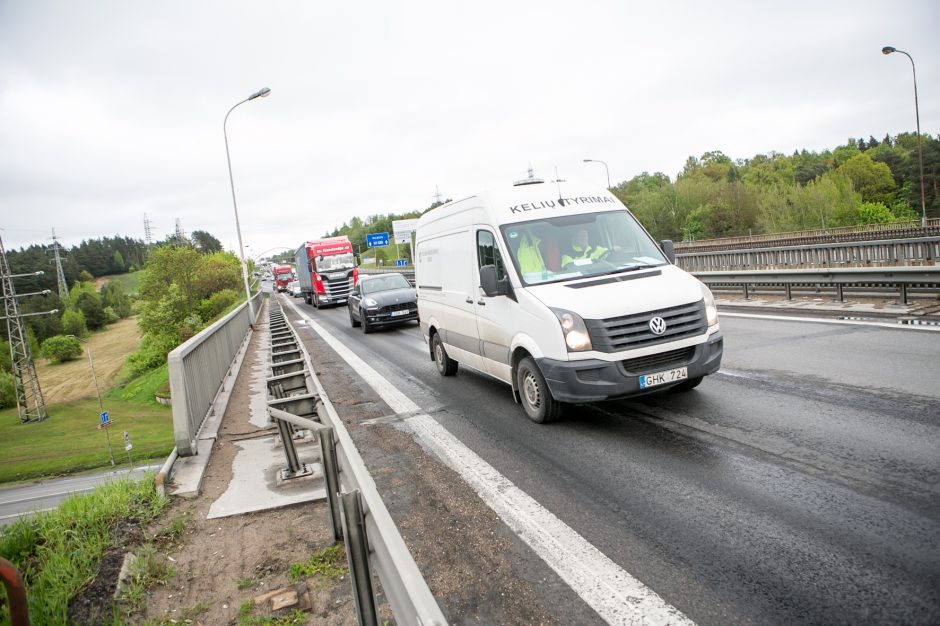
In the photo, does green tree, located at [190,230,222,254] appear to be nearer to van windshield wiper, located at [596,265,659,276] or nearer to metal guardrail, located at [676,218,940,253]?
metal guardrail, located at [676,218,940,253]

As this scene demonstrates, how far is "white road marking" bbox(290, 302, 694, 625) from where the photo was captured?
295 centimetres

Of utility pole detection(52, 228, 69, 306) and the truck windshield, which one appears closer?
the truck windshield

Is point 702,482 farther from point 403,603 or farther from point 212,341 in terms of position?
point 212,341

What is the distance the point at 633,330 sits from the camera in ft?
18.7

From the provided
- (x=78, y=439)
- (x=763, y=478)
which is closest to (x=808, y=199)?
(x=78, y=439)

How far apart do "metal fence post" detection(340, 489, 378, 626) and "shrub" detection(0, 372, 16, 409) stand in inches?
3195

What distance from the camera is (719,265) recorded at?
22906 mm

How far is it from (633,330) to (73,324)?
409 ft

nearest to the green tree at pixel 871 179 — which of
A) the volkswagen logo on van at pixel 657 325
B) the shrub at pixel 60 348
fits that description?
the volkswagen logo on van at pixel 657 325

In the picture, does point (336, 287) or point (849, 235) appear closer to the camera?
point (849, 235)

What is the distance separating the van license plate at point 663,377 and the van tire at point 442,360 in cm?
401

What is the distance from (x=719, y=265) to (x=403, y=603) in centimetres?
2302

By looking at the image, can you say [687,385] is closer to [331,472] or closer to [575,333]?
[575,333]

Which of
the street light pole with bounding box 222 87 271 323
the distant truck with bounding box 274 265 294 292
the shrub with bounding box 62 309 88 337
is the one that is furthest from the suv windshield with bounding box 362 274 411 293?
the shrub with bounding box 62 309 88 337
